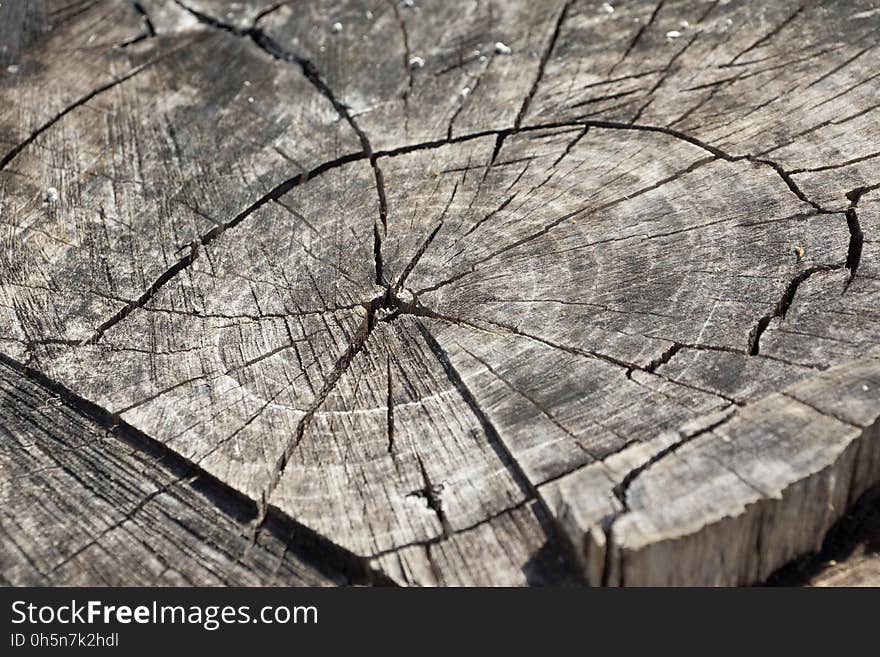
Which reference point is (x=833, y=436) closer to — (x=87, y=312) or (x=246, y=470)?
(x=246, y=470)

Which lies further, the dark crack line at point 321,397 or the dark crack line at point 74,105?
the dark crack line at point 74,105

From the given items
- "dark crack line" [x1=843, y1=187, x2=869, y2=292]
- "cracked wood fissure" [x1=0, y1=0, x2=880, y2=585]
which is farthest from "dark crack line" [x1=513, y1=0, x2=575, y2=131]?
"dark crack line" [x1=843, y1=187, x2=869, y2=292]

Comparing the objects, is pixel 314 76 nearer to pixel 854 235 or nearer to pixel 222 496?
pixel 222 496

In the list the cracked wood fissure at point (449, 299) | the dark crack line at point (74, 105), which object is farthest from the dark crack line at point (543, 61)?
the dark crack line at point (74, 105)

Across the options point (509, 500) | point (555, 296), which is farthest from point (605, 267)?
point (509, 500)

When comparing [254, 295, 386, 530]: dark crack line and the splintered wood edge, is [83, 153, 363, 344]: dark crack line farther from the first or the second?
the splintered wood edge

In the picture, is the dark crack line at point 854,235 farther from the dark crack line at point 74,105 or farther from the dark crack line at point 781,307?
the dark crack line at point 74,105

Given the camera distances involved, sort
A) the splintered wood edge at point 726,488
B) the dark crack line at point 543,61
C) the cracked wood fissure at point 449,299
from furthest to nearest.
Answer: the dark crack line at point 543,61 → the cracked wood fissure at point 449,299 → the splintered wood edge at point 726,488
